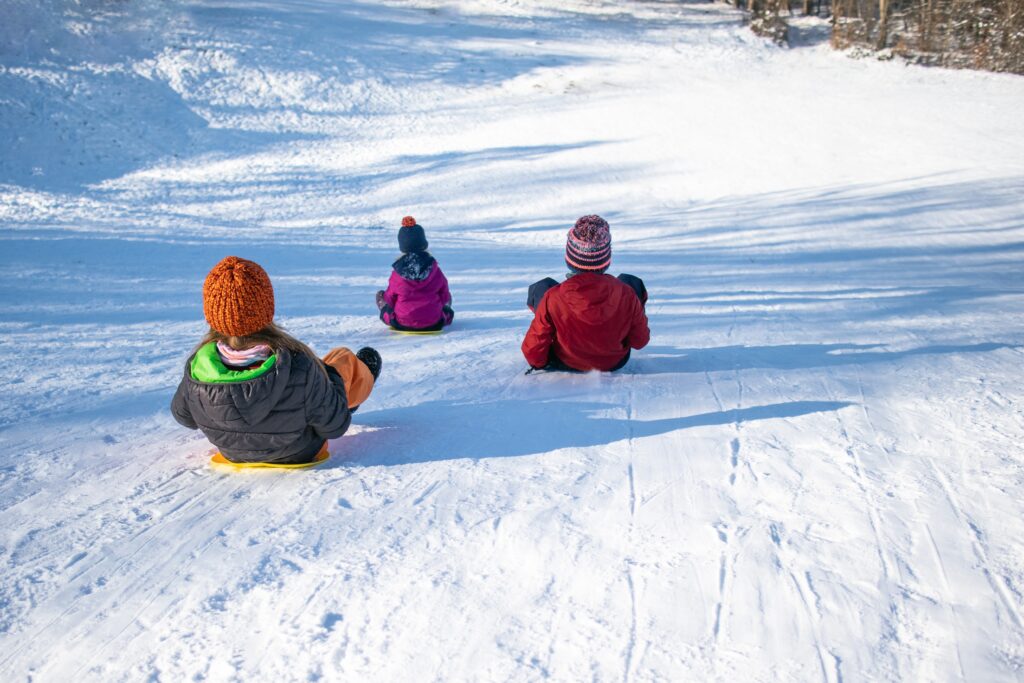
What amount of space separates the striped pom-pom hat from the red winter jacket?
73 mm

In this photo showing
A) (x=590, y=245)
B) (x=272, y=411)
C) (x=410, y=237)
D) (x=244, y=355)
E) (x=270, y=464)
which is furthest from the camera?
(x=410, y=237)

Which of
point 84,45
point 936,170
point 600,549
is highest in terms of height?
point 84,45

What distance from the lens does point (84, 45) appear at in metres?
22.3

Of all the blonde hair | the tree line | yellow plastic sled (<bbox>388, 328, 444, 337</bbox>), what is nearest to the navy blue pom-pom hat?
yellow plastic sled (<bbox>388, 328, 444, 337</bbox>)

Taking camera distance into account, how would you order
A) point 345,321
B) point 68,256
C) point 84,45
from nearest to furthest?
point 345,321 → point 68,256 → point 84,45

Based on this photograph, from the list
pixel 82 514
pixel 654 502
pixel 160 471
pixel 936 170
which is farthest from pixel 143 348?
pixel 936 170

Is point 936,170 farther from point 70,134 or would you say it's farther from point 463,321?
point 70,134

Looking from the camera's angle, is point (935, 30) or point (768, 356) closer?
point (768, 356)

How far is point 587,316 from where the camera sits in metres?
5.17

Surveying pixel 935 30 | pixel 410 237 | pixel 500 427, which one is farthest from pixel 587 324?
pixel 935 30

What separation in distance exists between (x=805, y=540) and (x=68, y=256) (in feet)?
27.7

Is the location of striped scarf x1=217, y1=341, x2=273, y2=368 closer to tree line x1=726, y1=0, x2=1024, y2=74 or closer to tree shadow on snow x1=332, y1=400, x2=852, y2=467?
tree shadow on snow x1=332, y1=400, x2=852, y2=467

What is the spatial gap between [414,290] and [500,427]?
264 cm

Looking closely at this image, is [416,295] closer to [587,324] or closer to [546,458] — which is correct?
[587,324]
